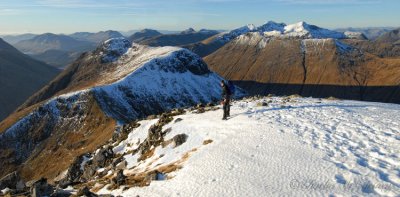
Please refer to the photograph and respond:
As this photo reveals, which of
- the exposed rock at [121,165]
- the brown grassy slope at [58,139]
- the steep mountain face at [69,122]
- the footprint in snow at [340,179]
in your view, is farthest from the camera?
the steep mountain face at [69,122]

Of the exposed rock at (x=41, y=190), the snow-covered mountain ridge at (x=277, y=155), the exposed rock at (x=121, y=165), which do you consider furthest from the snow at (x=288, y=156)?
the exposed rock at (x=41, y=190)

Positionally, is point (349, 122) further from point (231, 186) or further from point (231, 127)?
point (231, 186)

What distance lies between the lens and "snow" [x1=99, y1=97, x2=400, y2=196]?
65.8ft

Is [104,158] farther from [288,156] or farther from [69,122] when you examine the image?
[69,122]

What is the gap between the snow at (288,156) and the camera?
20.0 m

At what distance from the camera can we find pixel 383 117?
32875 millimetres

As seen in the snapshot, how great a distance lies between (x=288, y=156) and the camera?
24.0 m

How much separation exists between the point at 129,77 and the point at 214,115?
145749 mm

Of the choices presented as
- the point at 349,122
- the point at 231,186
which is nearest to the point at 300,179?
the point at 231,186

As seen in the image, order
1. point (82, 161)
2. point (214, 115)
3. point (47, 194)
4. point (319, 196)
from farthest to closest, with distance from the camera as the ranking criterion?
point (82, 161), point (214, 115), point (47, 194), point (319, 196)

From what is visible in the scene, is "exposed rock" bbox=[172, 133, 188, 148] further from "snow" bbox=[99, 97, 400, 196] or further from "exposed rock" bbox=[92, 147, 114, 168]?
"exposed rock" bbox=[92, 147, 114, 168]

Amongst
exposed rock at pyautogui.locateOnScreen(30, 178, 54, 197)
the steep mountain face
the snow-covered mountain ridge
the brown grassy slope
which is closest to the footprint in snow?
the snow-covered mountain ridge

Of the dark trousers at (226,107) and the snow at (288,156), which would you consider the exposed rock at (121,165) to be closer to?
the snow at (288,156)

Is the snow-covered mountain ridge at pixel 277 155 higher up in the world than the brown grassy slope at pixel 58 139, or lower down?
higher up
